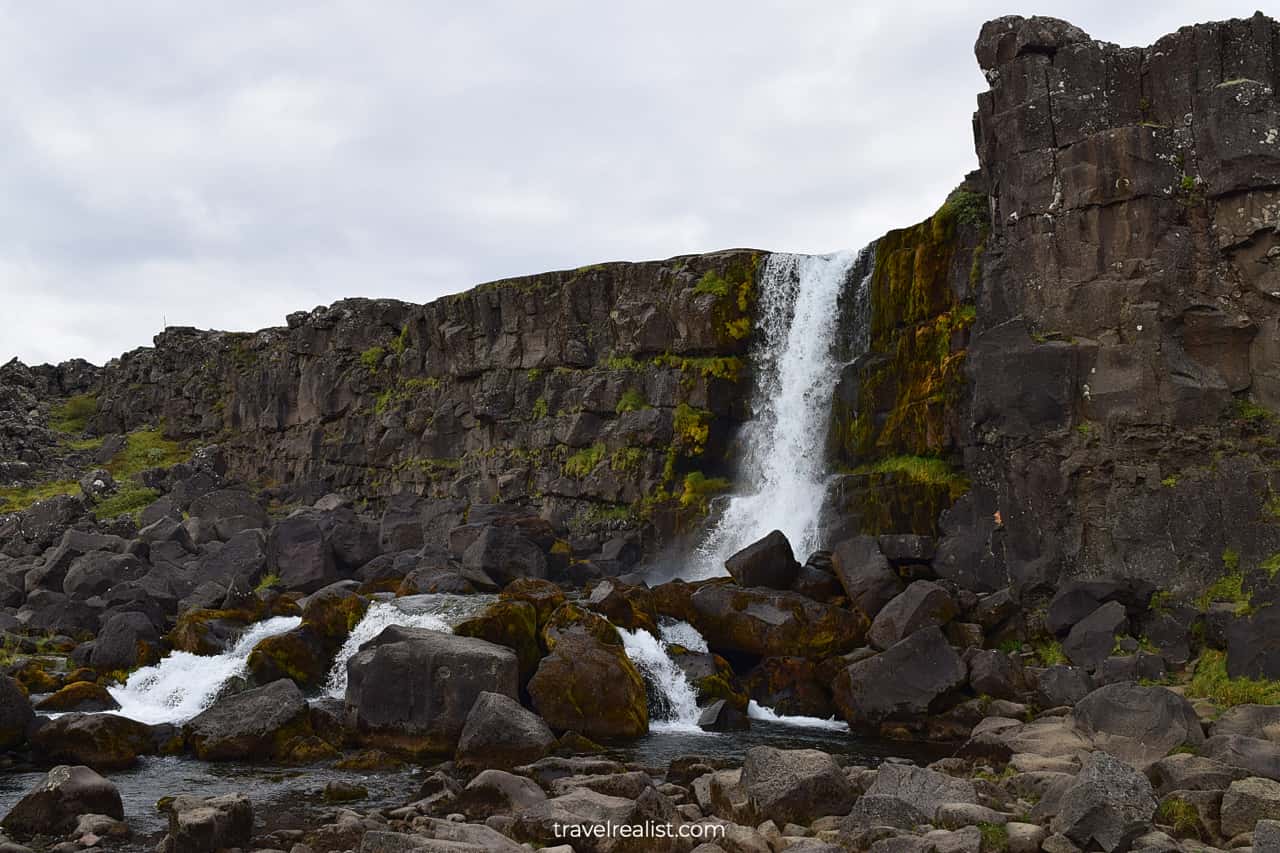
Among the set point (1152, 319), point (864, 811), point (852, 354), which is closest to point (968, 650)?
point (1152, 319)

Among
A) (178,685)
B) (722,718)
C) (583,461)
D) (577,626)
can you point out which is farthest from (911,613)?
(583,461)

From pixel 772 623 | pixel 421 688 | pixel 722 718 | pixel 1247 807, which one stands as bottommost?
pixel 722 718

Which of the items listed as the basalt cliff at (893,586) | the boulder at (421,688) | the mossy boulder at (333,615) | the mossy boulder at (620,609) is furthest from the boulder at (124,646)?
the mossy boulder at (620,609)

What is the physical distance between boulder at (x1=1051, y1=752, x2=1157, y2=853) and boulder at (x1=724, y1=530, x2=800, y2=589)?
14.0 meters

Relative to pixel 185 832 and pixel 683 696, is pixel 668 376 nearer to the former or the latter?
pixel 683 696

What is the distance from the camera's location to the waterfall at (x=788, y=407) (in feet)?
113

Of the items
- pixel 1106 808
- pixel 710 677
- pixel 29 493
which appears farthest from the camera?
pixel 29 493

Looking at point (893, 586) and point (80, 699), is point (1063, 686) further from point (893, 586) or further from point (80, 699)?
point (80, 699)

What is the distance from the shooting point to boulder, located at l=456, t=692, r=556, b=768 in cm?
1686

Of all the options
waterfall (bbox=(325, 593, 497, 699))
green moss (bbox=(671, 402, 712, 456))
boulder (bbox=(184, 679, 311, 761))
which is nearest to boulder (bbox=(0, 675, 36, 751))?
boulder (bbox=(184, 679, 311, 761))

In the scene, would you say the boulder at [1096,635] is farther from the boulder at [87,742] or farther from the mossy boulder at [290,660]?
the boulder at [87,742]

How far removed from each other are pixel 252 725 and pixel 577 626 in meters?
6.11

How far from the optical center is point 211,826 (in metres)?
12.4

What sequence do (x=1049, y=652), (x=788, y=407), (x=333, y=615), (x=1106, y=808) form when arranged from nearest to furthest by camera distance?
(x=1106, y=808)
(x=1049, y=652)
(x=333, y=615)
(x=788, y=407)
